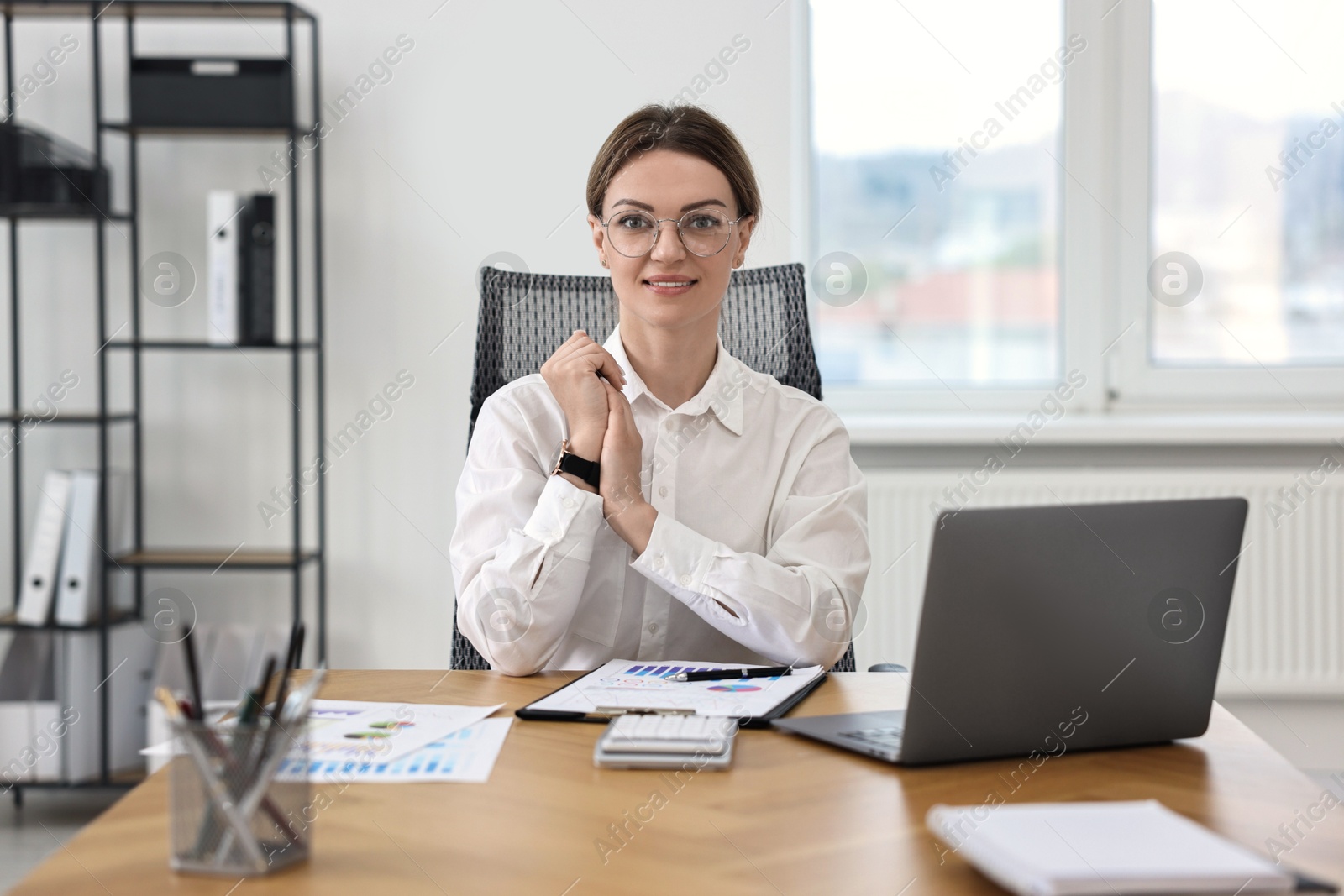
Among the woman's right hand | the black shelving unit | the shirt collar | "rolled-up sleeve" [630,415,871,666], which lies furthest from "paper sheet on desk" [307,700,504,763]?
the black shelving unit

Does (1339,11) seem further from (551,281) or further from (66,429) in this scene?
(66,429)

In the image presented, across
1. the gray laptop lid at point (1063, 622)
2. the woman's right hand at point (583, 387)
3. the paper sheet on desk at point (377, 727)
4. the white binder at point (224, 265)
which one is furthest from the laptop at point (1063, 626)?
the white binder at point (224, 265)

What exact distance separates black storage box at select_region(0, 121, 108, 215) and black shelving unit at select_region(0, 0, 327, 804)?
0.02 m

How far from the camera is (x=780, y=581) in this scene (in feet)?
4.36

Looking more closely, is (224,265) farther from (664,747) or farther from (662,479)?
(664,747)

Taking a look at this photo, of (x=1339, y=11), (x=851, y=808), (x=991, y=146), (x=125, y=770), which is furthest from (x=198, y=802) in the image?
(x=1339, y=11)

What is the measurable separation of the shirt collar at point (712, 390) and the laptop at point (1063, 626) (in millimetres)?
683

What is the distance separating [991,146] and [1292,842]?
2.42 metres

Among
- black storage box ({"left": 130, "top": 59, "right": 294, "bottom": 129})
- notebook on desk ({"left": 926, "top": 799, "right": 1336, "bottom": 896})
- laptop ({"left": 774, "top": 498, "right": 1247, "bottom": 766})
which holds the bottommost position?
notebook on desk ({"left": 926, "top": 799, "right": 1336, "bottom": 896})

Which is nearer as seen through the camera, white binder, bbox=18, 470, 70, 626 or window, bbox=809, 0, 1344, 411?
white binder, bbox=18, 470, 70, 626

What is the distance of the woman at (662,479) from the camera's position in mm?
1347

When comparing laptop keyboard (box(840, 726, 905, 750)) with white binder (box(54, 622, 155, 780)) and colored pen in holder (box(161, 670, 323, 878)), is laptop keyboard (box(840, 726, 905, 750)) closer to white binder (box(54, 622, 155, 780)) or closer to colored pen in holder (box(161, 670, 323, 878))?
colored pen in holder (box(161, 670, 323, 878))

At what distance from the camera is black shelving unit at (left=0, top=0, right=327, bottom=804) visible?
253 centimetres

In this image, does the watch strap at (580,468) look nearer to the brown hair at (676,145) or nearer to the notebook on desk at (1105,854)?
the brown hair at (676,145)
